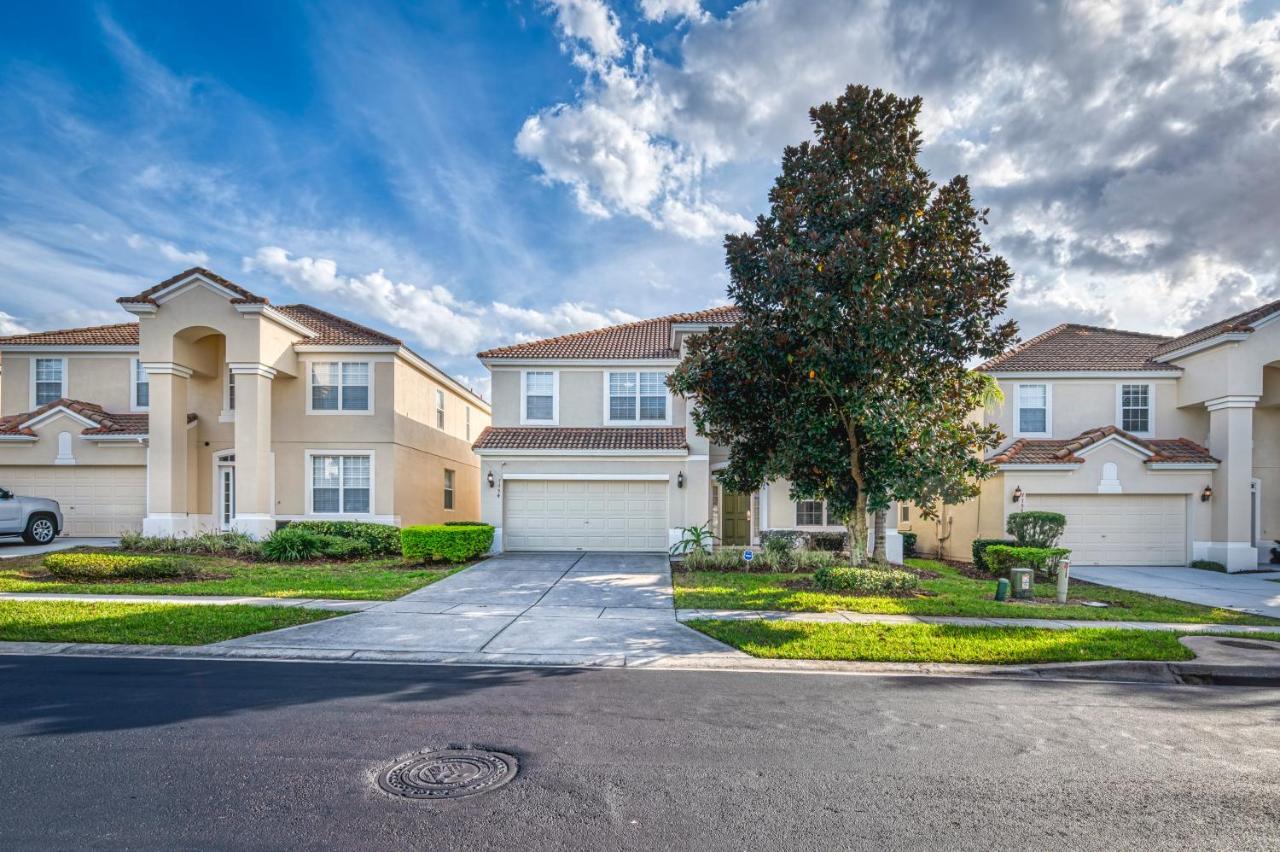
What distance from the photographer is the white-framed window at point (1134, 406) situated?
60.0ft

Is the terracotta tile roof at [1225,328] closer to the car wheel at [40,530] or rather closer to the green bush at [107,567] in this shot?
the green bush at [107,567]

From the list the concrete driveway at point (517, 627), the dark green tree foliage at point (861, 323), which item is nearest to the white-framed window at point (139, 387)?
the concrete driveway at point (517, 627)

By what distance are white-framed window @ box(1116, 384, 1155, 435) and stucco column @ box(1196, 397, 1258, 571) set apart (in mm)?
1567

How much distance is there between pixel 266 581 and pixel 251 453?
626 centimetres

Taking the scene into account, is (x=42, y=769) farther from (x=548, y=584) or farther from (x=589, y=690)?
(x=548, y=584)

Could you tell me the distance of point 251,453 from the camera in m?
17.1

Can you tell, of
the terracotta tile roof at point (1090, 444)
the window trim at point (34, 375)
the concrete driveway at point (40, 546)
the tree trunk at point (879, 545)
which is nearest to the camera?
the tree trunk at point (879, 545)

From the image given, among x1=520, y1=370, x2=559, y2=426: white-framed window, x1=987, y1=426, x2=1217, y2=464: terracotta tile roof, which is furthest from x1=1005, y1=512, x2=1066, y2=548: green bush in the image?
x1=520, y1=370, x2=559, y2=426: white-framed window

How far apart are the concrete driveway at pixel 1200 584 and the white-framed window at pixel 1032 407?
409 cm

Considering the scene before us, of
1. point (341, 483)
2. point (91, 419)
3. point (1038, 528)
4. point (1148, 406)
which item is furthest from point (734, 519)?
point (91, 419)

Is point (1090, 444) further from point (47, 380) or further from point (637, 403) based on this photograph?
point (47, 380)

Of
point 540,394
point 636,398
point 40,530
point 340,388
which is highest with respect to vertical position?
point 340,388

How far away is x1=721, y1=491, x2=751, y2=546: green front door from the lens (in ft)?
59.8

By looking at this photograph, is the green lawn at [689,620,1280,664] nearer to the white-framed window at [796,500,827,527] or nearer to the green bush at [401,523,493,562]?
the green bush at [401,523,493,562]
